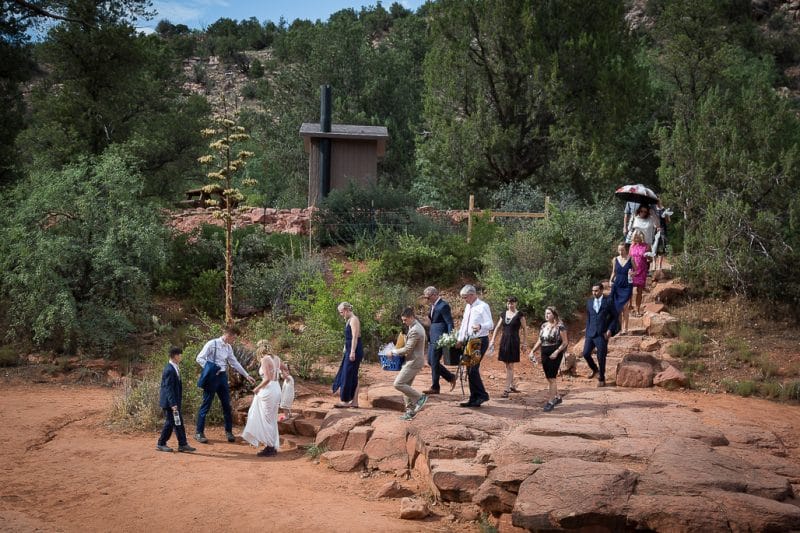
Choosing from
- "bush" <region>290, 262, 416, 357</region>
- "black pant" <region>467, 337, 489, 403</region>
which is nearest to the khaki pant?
"black pant" <region>467, 337, 489, 403</region>

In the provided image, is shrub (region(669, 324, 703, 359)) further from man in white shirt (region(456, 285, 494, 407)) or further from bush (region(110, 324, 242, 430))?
bush (region(110, 324, 242, 430))

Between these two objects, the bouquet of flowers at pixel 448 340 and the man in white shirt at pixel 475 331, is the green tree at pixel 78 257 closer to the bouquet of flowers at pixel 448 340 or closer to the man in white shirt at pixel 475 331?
the bouquet of flowers at pixel 448 340

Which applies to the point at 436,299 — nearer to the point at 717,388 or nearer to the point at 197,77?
the point at 717,388

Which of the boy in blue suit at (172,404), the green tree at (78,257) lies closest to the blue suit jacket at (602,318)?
the boy in blue suit at (172,404)

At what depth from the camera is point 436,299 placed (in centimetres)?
1255

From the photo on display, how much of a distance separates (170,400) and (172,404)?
0.06 meters

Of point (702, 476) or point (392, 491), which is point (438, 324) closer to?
point (392, 491)

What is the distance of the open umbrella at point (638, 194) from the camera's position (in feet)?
60.8

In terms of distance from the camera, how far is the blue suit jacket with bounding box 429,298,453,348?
1244 cm

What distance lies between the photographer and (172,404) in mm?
11406

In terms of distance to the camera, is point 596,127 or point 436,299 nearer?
point 436,299

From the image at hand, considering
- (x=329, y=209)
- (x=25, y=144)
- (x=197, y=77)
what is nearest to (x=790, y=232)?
(x=329, y=209)

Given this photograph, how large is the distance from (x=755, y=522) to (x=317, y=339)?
8884mm

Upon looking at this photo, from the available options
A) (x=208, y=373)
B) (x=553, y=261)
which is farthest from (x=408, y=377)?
(x=553, y=261)
